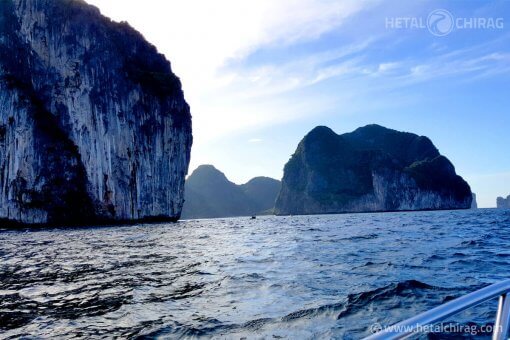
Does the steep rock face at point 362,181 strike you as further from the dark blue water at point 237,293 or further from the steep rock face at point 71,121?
the dark blue water at point 237,293

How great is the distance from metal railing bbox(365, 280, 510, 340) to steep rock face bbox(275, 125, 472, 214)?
158m

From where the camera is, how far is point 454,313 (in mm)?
2199

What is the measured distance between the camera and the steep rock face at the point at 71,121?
50.9 meters

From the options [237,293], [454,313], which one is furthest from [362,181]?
[454,313]

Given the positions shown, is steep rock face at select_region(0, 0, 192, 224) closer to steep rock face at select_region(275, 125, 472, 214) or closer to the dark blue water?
the dark blue water

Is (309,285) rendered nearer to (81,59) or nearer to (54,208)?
(54,208)

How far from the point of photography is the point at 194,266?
12336 mm

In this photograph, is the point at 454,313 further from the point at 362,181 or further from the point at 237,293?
the point at 362,181

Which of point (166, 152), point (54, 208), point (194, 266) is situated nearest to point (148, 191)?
point (166, 152)

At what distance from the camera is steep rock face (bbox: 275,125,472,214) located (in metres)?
150

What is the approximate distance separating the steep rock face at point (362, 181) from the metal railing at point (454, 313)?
6223 inches

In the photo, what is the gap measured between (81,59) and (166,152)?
22.2 m

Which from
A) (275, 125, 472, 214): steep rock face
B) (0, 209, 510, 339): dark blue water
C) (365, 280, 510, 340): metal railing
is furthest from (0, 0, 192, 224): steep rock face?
(275, 125, 472, 214): steep rock face

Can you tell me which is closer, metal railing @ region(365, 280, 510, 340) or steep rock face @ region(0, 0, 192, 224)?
metal railing @ region(365, 280, 510, 340)
